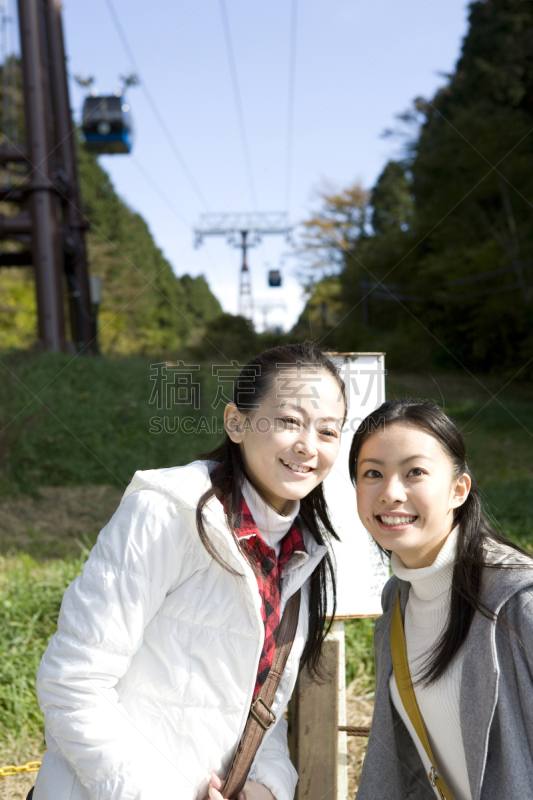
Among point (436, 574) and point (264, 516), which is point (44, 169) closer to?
point (264, 516)

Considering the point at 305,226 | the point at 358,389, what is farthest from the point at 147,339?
the point at 358,389

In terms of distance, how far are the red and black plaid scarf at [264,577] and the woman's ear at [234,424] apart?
0.59 feet

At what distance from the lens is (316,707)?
210cm

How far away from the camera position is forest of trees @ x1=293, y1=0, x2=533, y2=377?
14938mm

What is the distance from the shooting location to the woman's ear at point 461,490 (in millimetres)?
1688

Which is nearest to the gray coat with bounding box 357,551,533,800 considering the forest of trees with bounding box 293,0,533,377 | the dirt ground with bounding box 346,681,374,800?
the dirt ground with bounding box 346,681,374,800

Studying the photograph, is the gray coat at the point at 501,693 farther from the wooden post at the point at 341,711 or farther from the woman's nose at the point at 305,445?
the wooden post at the point at 341,711

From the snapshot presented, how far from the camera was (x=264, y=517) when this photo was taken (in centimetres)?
171

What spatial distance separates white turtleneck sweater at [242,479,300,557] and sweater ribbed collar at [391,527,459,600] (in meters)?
0.32

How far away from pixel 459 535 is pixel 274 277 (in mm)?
23120

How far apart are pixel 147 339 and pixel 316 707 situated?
942 inches

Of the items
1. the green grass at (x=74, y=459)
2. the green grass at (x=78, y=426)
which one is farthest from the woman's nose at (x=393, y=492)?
the green grass at (x=78, y=426)

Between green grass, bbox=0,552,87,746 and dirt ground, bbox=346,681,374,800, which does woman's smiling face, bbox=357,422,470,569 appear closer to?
dirt ground, bbox=346,681,374,800

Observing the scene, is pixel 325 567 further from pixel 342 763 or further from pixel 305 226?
pixel 305 226
